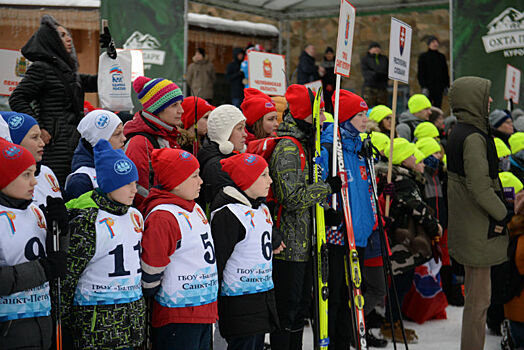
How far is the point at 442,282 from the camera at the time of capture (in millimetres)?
7367

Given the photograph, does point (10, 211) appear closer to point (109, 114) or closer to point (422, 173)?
point (109, 114)

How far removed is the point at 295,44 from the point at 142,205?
12.9m

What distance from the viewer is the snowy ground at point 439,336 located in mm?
5734

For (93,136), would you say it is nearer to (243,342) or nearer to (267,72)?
(243,342)

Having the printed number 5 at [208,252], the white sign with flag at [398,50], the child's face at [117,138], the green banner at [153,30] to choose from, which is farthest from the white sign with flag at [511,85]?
the printed number 5 at [208,252]

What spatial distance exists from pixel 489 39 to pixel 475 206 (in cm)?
756

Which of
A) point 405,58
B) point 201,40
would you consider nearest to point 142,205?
point 405,58

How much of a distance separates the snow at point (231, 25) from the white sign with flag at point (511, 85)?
6759 millimetres

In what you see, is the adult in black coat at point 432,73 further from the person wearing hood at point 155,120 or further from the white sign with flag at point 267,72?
the person wearing hood at point 155,120

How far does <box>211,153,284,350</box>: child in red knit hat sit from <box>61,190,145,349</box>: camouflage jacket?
2.35 feet

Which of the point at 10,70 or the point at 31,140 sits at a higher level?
the point at 10,70

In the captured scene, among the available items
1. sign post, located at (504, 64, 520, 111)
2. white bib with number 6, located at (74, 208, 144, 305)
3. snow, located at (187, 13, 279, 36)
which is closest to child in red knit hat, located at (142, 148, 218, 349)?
white bib with number 6, located at (74, 208, 144, 305)

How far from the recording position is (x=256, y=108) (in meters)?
5.23

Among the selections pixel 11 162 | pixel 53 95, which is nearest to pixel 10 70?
pixel 53 95
